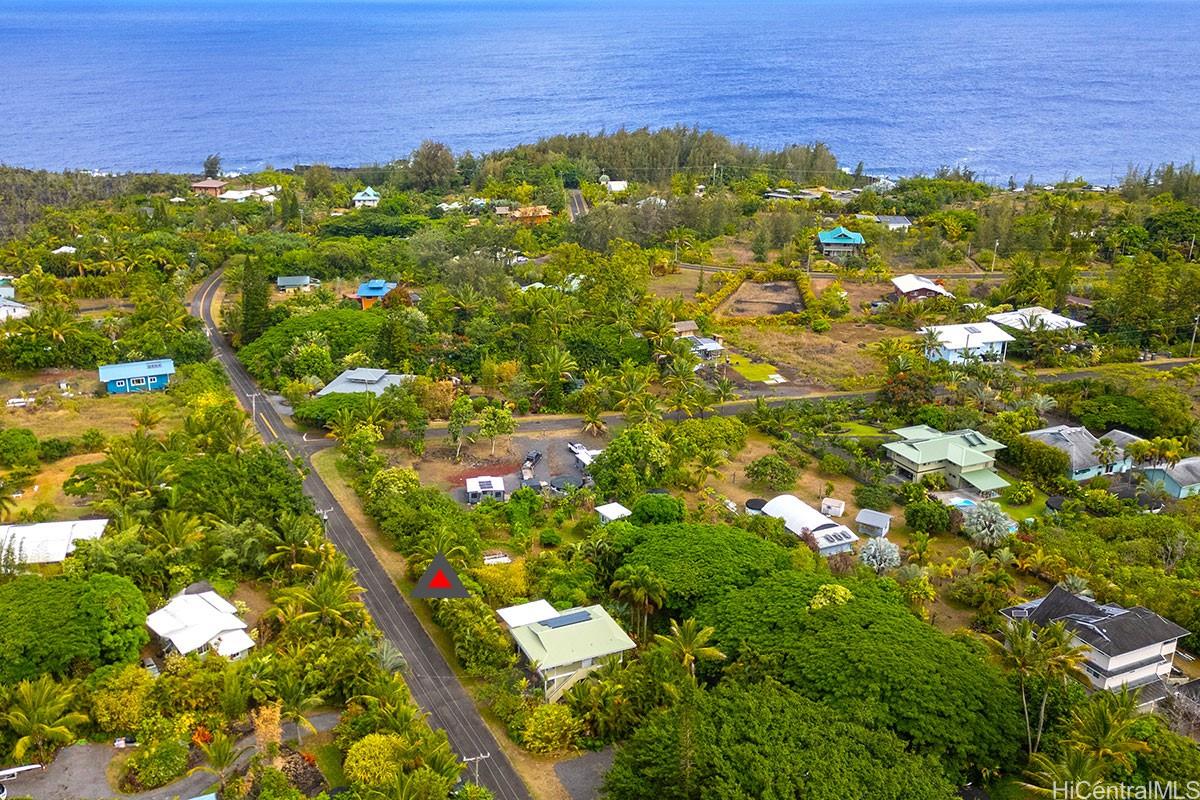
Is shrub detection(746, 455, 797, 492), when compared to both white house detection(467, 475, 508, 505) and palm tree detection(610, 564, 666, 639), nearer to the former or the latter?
white house detection(467, 475, 508, 505)

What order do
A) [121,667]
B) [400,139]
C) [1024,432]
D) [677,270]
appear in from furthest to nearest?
1. [400,139]
2. [677,270]
3. [1024,432]
4. [121,667]

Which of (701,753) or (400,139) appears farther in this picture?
(400,139)

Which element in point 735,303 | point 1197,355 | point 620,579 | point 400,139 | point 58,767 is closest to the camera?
point 58,767

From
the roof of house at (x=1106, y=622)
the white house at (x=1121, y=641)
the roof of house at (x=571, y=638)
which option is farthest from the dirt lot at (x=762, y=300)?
the roof of house at (x=571, y=638)

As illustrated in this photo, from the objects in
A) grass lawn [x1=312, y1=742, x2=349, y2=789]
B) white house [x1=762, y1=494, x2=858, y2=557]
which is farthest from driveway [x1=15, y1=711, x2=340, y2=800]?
white house [x1=762, y1=494, x2=858, y2=557]

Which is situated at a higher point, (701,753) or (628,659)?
(701,753)

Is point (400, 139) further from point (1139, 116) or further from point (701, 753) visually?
point (701, 753)

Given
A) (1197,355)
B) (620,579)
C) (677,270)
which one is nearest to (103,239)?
(677,270)

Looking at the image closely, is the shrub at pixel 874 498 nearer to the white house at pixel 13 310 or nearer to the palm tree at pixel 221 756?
the palm tree at pixel 221 756
